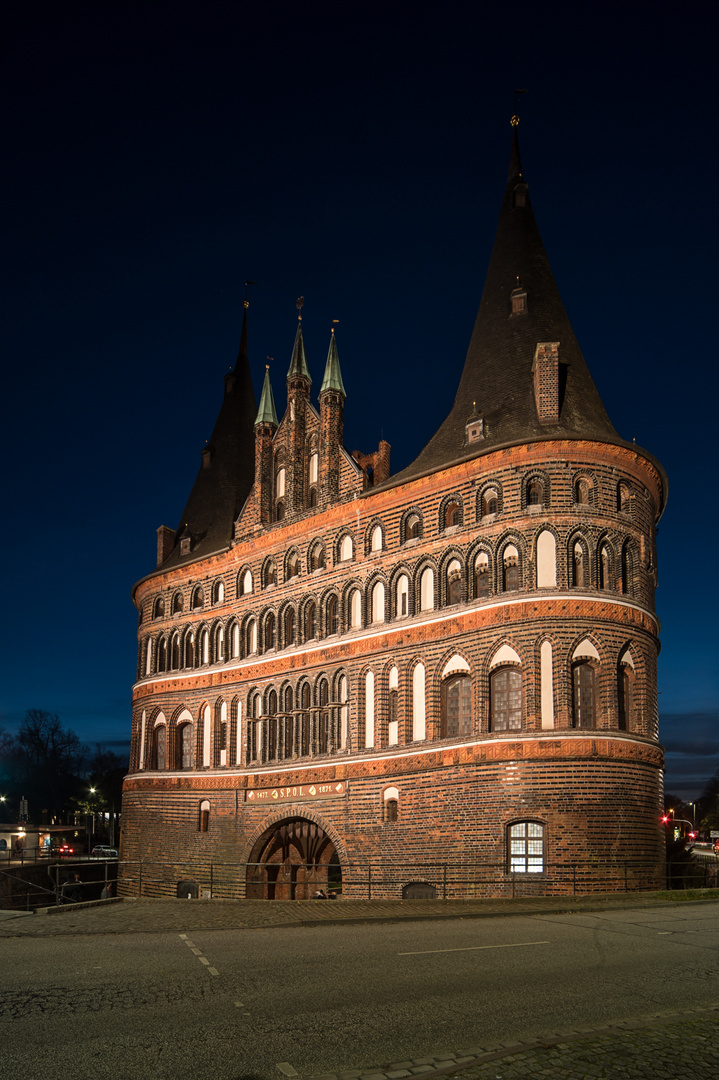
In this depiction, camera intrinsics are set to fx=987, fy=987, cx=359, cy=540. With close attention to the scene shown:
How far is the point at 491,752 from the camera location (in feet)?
86.0

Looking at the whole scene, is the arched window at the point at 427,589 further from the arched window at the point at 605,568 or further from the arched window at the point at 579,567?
the arched window at the point at 605,568

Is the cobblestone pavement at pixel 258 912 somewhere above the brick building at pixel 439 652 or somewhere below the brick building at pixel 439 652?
below

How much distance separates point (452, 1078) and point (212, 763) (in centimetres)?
3056

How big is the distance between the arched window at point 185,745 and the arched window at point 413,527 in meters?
13.4

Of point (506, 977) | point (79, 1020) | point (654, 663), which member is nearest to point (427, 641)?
point (654, 663)

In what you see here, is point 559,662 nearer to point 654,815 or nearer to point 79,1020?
point 654,815

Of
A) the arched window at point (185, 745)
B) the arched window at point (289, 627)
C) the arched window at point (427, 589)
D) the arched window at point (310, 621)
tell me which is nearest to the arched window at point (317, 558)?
the arched window at point (310, 621)

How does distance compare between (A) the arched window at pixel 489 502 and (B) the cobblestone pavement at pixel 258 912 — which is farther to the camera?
(A) the arched window at pixel 489 502

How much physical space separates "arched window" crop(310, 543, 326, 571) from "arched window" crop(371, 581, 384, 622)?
9.63ft

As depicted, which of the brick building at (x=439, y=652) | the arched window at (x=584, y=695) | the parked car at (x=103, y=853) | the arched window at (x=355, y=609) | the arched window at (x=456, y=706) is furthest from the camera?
the parked car at (x=103, y=853)

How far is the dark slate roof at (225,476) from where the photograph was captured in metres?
41.2

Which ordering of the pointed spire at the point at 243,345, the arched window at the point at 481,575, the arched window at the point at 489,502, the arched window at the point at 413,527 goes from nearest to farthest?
the arched window at the point at 481,575 < the arched window at the point at 489,502 < the arched window at the point at 413,527 < the pointed spire at the point at 243,345

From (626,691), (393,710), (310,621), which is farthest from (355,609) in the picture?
(626,691)

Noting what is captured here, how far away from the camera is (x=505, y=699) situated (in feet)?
87.9
